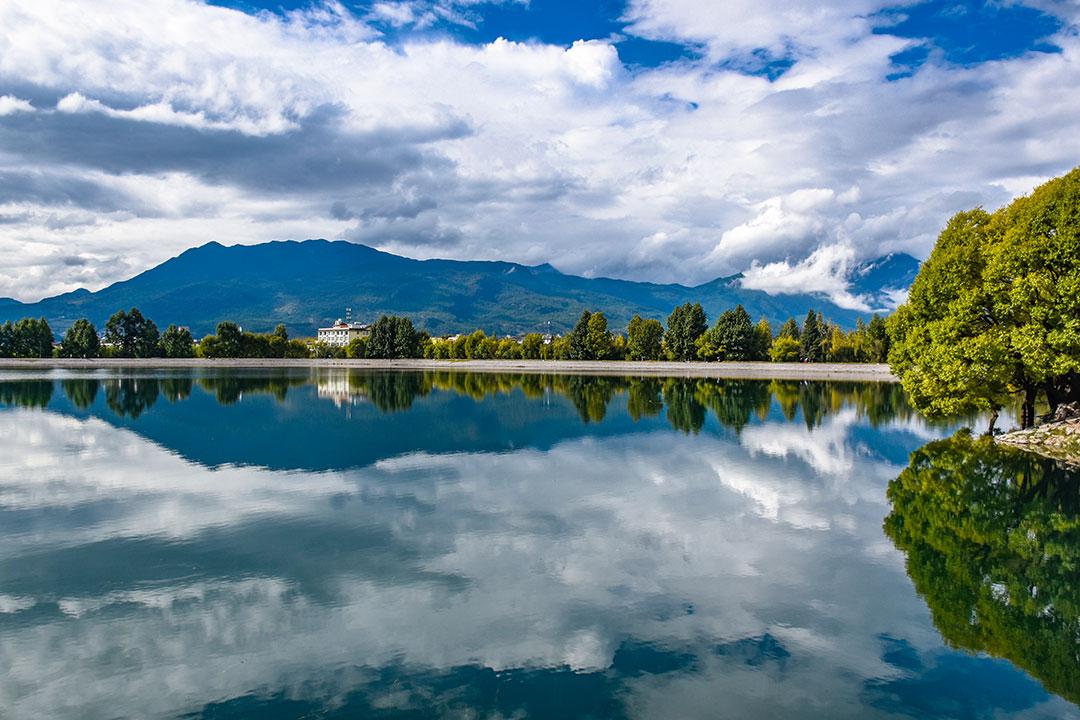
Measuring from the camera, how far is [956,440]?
118 ft

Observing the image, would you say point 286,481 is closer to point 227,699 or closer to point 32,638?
point 32,638

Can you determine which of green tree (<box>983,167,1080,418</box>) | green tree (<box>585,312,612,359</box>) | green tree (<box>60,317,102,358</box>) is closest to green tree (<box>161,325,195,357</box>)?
green tree (<box>60,317,102,358</box>)

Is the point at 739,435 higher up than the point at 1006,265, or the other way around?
the point at 1006,265

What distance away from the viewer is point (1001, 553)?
56.3ft

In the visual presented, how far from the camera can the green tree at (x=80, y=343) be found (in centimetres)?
14938

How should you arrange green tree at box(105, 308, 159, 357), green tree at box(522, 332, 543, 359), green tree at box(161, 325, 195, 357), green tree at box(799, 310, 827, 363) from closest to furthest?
green tree at box(799, 310, 827, 363), green tree at box(522, 332, 543, 359), green tree at box(161, 325, 195, 357), green tree at box(105, 308, 159, 357)

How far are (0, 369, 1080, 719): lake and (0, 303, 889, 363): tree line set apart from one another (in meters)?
91.5

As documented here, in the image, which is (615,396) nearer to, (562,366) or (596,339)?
(562,366)

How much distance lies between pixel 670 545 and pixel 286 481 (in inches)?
572

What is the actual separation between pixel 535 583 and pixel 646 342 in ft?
386

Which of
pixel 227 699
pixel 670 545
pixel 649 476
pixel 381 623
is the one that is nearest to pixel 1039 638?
pixel 670 545

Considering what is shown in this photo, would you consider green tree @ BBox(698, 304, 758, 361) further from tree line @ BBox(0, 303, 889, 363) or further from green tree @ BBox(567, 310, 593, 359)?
green tree @ BBox(567, 310, 593, 359)

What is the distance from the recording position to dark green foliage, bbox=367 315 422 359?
15288 centimetres

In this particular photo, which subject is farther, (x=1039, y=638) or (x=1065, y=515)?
(x=1065, y=515)
